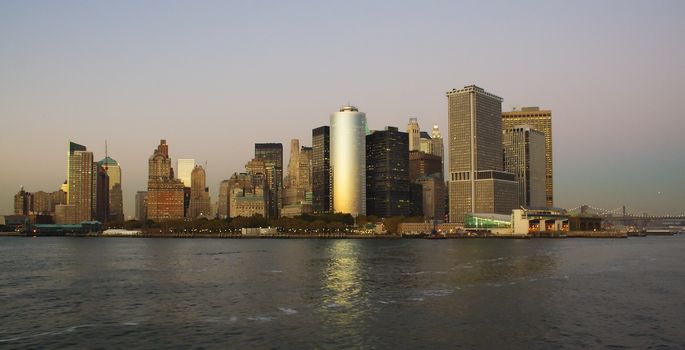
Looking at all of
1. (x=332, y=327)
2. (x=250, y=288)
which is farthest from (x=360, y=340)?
(x=250, y=288)

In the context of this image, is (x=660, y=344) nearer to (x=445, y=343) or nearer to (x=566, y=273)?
(x=445, y=343)

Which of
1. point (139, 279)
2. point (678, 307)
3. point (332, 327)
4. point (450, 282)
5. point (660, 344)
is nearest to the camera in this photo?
point (660, 344)

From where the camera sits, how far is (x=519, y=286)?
77.9 metres

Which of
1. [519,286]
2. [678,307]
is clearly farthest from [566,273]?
[678,307]

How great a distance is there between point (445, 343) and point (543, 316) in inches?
576

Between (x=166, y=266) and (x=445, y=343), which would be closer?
(x=445, y=343)

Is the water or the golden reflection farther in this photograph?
the golden reflection

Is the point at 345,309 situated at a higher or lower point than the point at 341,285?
higher

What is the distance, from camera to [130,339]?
47.4m

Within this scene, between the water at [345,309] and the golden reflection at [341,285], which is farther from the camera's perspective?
the golden reflection at [341,285]

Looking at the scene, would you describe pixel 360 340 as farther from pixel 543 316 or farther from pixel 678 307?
pixel 678 307

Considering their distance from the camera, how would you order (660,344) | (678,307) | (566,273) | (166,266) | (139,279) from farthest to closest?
(166,266), (566,273), (139,279), (678,307), (660,344)

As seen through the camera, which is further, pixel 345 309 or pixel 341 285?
pixel 341 285

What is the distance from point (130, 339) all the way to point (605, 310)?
41.9 metres
